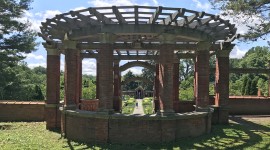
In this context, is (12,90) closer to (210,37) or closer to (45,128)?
(45,128)

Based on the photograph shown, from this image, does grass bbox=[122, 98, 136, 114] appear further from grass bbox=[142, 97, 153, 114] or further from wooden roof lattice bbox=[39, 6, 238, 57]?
wooden roof lattice bbox=[39, 6, 238, 57]

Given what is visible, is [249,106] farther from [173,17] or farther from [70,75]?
[70,75]

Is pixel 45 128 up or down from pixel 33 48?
down

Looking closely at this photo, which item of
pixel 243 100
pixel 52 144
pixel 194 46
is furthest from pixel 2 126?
pixel 243 100

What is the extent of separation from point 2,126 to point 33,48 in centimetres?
724

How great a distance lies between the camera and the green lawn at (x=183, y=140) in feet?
36.9

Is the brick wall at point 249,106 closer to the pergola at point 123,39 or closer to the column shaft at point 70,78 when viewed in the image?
the pergola at point 123,39

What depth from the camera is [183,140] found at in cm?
1209

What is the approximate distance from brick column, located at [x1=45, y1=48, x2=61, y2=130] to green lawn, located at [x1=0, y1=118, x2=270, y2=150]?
0.58m

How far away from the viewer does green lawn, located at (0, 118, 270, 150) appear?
11.2 m

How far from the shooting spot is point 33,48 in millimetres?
22438

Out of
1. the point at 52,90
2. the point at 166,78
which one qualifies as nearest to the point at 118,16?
the point at 166,78

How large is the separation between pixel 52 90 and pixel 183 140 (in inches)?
274

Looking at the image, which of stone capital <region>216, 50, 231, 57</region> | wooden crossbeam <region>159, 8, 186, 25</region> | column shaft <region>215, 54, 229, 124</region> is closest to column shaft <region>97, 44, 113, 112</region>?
wooden crossbeam <region>159, 8, 186, 25</region>
